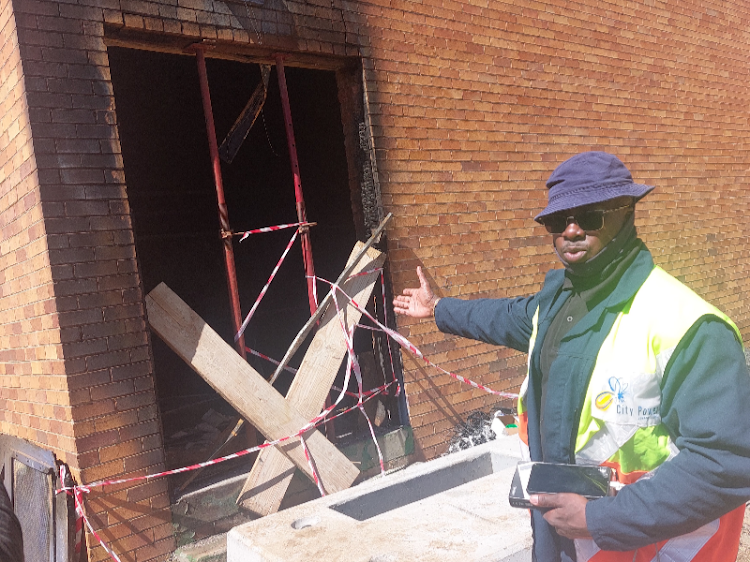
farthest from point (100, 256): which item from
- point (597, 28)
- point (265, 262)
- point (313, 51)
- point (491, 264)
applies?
point (597, 28)

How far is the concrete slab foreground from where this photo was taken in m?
2.40

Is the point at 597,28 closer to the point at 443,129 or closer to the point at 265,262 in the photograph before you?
the point at 443,129

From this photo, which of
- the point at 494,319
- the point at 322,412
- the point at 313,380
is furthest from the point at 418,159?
the point at 494,319

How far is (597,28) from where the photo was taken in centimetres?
615

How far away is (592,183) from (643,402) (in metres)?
0.65

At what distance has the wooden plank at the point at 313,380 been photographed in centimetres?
387

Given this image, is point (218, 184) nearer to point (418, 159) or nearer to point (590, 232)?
point (418, 159)

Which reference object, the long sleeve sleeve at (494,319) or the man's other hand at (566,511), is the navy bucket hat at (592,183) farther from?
the man's other hand at (566,511)

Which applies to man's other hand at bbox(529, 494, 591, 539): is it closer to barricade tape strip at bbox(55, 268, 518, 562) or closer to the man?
the man

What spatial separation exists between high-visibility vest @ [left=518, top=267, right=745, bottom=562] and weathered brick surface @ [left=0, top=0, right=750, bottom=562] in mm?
2726

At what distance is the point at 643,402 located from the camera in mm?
1622

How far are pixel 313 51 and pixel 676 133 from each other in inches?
194

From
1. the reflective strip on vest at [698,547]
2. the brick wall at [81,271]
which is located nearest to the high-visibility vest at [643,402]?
the reflective strip on vest at [698,547]

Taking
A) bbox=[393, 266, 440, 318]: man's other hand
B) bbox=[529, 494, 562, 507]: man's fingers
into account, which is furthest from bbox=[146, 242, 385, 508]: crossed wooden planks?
bbox=[529, 494, 562, 507]: man's fingers
